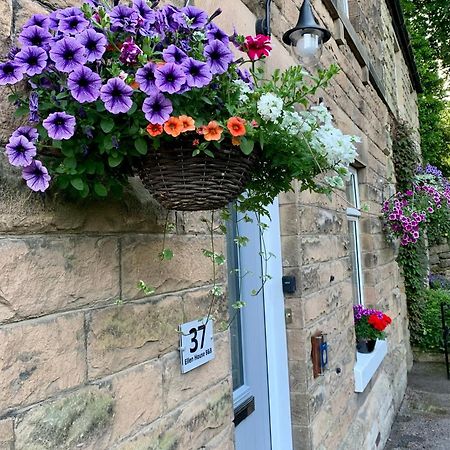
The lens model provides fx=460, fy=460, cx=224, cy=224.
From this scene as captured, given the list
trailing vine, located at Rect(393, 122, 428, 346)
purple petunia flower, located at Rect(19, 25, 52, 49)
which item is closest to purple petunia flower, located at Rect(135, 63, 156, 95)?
purple petunia flower, located at Rect(19, 25, 52, 49)

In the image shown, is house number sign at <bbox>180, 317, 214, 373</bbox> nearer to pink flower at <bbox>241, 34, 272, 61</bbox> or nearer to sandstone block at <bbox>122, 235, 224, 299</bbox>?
sandstone block at <bbox>122, 235, 224, 299</bbox>

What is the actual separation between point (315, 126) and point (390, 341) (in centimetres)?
464

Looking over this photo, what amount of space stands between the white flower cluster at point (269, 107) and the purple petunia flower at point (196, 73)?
164mm

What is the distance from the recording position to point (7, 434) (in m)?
0.97

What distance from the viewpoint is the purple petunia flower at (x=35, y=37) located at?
98 cm

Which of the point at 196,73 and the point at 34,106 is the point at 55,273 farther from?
the point at 196,73

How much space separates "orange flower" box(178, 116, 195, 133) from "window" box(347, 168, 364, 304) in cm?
390

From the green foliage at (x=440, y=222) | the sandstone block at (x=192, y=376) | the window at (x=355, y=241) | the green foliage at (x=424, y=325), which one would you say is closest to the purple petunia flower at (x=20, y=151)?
the sandstone block at (x=192, y=376)

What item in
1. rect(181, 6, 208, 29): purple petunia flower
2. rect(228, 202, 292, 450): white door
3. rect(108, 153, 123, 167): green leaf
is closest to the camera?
rect(108, 153, 123, 167): green leaf

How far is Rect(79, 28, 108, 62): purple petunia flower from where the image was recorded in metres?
0.99

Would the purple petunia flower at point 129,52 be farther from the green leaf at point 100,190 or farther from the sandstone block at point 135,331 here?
the sandstone block at point 135,331

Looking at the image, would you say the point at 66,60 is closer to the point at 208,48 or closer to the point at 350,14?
the point at 208,48

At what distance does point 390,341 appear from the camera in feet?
17.4

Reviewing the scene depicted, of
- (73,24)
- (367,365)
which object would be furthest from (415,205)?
(73,24)
